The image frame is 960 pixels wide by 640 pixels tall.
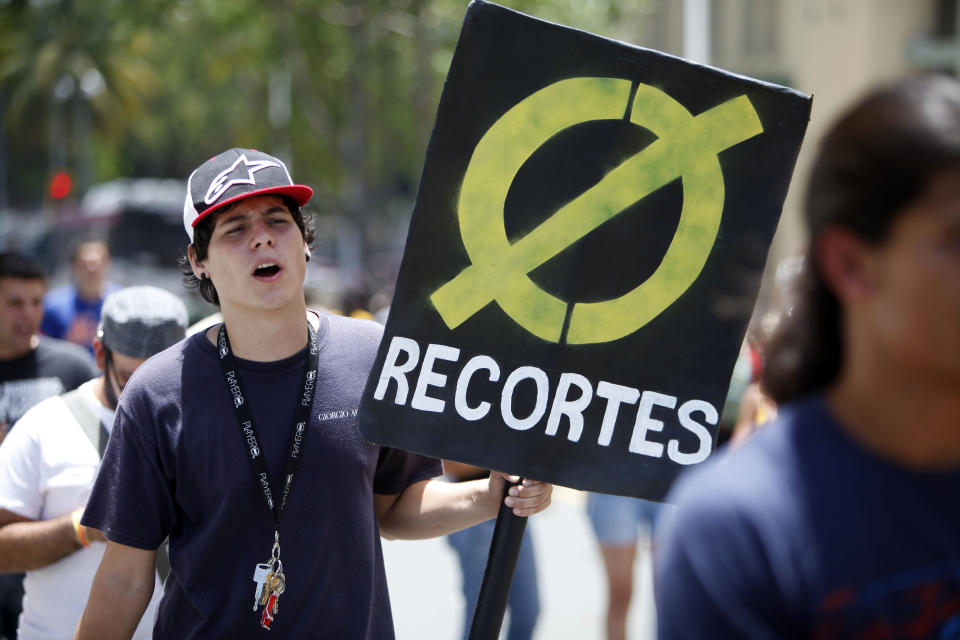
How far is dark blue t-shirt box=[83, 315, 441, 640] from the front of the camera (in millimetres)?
2570

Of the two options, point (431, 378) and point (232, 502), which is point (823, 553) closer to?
point (431, 378)

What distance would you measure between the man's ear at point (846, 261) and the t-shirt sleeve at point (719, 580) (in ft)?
1.01

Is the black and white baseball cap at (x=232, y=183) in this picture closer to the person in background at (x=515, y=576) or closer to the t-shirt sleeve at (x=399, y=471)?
the t-shirt sleeve at (x=399, y=471)

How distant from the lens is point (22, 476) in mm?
3391

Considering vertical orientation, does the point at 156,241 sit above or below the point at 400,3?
below

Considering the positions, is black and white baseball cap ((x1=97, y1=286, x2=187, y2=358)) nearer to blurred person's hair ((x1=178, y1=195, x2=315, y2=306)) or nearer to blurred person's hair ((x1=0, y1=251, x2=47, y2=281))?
blurred person's hair ((x1=178, y1=195, x2=315, y2=306))

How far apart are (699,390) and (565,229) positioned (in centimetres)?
47

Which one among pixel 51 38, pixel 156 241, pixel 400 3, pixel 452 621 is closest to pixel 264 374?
pixel 452 621

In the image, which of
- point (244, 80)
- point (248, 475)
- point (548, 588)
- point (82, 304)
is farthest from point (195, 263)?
point (244, 80)

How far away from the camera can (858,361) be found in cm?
147

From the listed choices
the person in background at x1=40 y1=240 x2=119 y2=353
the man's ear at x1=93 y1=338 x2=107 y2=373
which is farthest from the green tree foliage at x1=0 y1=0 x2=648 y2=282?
the man's ear at x1=93 y1=338 x2=107 y2=373

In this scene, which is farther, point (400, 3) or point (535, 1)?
point (400, 3)

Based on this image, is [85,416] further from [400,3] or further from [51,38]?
[400,3]

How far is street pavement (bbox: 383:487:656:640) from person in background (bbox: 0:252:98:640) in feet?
7.30
